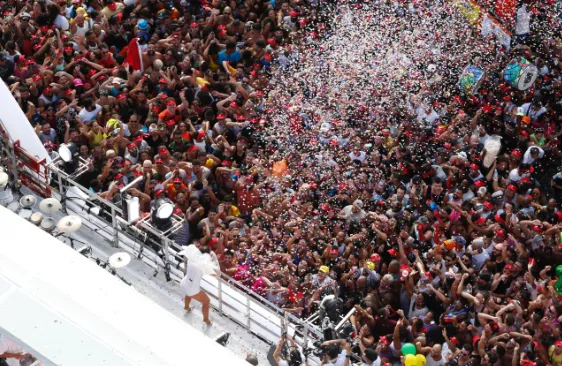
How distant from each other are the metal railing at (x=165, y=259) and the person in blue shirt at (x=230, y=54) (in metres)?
4.55

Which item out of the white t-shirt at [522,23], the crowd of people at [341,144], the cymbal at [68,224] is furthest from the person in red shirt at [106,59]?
the white t-shirt at [522,23]

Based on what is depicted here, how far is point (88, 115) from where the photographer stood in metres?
15.9

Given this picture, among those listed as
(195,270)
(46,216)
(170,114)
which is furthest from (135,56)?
(195,270)

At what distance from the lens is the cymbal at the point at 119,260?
39.7ft

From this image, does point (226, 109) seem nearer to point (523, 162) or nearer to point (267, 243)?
point (267, 243)

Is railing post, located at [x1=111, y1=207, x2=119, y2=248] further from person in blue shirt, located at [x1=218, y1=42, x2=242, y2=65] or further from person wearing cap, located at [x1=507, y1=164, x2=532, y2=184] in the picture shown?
person wearing cap, located at [x1=507, y1=164, x2=532, y2=184]

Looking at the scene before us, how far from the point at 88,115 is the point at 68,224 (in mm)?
3801

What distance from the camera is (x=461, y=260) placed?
13859mm

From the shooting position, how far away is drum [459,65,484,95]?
55.0ft

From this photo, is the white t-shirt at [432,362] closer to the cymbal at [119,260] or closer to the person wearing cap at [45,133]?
the cymbal at [119,260]

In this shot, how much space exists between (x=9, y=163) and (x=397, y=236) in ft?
17.1

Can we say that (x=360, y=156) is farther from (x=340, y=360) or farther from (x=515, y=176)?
(x=340, y=360)

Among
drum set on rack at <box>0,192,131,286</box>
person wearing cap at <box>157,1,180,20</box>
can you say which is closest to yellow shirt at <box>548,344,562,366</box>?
drum set on rack at <box>0,192,131,286</box>

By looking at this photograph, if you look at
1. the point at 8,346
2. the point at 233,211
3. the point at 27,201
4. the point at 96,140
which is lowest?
the point at 233,211
